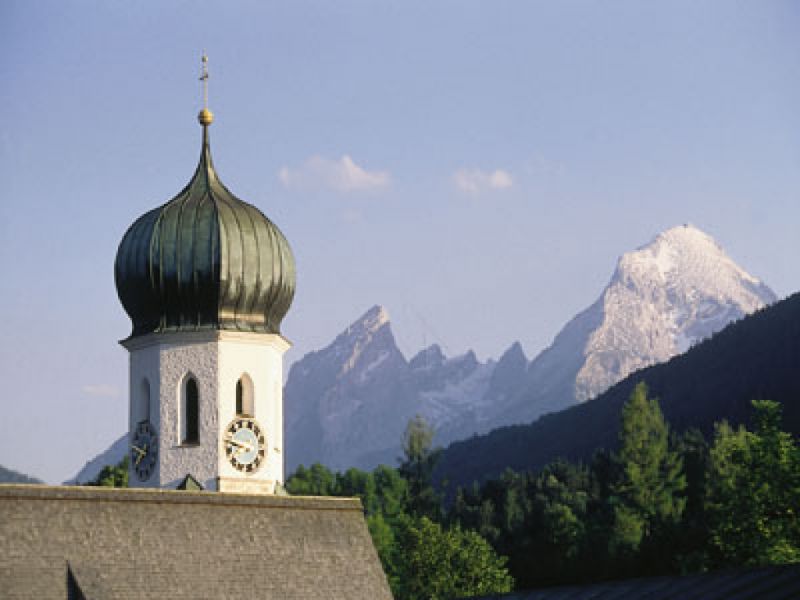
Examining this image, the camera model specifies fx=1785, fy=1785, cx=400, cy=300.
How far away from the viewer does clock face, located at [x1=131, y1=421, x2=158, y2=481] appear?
4909 centimetres

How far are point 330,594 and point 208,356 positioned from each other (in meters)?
8.83

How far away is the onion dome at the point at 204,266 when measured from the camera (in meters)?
50.4

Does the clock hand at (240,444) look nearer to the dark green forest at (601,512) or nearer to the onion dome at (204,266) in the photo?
the onion dome at (204,266)

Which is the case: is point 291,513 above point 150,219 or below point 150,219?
below

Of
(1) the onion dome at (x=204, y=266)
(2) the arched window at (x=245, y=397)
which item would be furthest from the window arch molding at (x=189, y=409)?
(1) the onion dome at (x=204, y=266)

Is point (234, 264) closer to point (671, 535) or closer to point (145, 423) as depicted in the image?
point (145, 423)

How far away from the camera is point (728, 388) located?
586 feet

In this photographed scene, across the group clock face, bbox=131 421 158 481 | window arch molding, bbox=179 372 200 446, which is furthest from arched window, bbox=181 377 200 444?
clock face, bbox=131 421 158 481

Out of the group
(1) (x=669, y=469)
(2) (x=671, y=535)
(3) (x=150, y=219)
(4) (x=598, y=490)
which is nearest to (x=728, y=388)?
(4) (x=598, y=490)

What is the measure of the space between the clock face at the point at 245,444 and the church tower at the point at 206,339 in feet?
0.09

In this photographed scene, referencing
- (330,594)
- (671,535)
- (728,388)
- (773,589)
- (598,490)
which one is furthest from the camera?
(728,388)

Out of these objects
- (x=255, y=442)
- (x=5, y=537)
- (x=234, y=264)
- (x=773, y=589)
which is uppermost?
(x=234, y=264)

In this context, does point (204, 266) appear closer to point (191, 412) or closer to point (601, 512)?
point (191, 412)

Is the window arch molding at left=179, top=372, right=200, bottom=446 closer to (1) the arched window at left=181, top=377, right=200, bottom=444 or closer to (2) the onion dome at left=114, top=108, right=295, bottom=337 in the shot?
(1) the arched window at left=181, top=377, right=200, bottom=444
